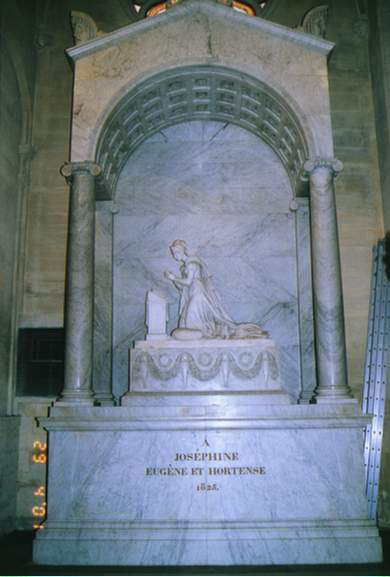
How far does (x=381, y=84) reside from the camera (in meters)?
11.9

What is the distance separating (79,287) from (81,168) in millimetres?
2125

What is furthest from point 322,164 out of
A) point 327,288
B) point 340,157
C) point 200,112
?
point 200,112

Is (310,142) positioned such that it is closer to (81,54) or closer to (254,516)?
(81,54)

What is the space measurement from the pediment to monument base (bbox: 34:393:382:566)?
6436 millimetres

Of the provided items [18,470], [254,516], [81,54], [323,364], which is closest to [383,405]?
[323,364]

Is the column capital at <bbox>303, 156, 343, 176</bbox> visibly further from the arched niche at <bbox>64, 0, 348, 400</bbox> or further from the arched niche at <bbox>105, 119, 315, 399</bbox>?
the arched niche at <bbox>105, 119, 315, 399</bbox>

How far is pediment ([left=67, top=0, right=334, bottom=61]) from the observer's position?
10430 mm

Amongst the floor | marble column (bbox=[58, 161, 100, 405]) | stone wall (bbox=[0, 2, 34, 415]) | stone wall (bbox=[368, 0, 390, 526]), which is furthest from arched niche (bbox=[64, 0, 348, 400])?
the floor

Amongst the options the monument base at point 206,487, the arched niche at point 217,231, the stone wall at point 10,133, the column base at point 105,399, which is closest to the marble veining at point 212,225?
the arched niche at point 217,231

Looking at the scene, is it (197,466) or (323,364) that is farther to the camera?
(323,364)

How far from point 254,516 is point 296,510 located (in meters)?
0.62

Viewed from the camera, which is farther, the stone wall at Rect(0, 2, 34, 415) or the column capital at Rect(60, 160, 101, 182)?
the stone wall at Rect(0, 2, 34, 415)

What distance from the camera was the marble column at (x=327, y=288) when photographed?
929cm

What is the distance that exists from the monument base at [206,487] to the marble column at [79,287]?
59 cm
